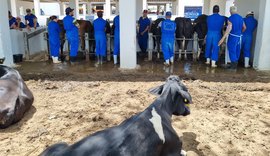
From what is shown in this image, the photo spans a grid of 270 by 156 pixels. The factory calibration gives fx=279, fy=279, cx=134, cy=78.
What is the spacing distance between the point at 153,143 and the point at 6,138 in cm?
265

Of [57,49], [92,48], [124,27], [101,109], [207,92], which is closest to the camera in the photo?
[101,109]

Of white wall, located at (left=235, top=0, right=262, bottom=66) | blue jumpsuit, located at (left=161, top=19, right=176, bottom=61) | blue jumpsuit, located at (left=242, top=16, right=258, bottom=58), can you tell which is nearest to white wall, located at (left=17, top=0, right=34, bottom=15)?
blue jumpsuit, located at (left=161, top=19, right=176, bottom=61)

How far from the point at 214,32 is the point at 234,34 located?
2.05 feet

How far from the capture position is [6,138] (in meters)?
4.34

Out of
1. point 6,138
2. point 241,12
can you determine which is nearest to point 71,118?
point 6,138

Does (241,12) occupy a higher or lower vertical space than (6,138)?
higher

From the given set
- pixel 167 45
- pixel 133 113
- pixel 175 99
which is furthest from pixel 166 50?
pixel 175 99

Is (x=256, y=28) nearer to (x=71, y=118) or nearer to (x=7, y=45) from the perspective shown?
(x=71, y=118)

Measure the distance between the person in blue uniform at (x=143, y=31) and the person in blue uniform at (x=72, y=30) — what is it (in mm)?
2385

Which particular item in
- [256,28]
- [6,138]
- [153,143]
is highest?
[256,28]

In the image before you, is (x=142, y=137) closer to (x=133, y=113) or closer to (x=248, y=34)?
(x=133, y=113)

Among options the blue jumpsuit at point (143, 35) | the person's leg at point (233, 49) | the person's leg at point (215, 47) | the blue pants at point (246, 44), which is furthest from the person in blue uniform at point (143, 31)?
the blue pants at point (246, 44)

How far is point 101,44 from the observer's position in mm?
9625

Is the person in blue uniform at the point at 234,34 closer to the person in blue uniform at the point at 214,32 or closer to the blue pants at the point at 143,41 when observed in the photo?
the person in blue uniform at the point at 214,32
